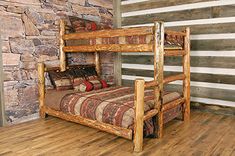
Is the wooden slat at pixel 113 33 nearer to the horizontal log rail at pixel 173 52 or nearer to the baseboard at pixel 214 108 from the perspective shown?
the horizontal log rail at pixel 173 52

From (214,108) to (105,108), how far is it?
195 cm

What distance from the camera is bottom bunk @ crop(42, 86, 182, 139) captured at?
243 centimetres

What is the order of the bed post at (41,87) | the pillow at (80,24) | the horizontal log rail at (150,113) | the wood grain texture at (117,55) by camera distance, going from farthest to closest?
the wood grain texture at (117,55) → the pillow at (80,24) → the bed post at (41,87) → the horizontal log rail at (150,113)

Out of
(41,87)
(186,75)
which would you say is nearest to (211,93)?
(186,75)

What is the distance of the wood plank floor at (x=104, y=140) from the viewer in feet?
7.57

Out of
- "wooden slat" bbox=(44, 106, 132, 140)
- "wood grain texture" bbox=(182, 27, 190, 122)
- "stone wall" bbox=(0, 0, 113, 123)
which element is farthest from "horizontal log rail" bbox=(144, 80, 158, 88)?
"stone wall" bbox=(0, 0, 113, 123)

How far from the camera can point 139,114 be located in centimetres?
227

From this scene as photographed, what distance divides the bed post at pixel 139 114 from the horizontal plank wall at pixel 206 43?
70.7 inches

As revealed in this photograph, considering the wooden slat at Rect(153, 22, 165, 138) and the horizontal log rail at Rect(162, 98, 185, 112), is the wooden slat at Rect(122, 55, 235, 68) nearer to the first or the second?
the horizontal log rail at Rect(162, 98, 185, 112)

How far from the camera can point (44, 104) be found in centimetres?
336

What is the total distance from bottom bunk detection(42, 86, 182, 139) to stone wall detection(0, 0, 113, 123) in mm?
317

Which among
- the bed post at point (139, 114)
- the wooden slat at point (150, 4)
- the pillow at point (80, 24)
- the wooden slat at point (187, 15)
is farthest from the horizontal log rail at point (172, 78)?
the pillow at point (80, 24)

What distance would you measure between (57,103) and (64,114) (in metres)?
0.18

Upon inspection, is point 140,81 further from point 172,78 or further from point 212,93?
point 212,93
